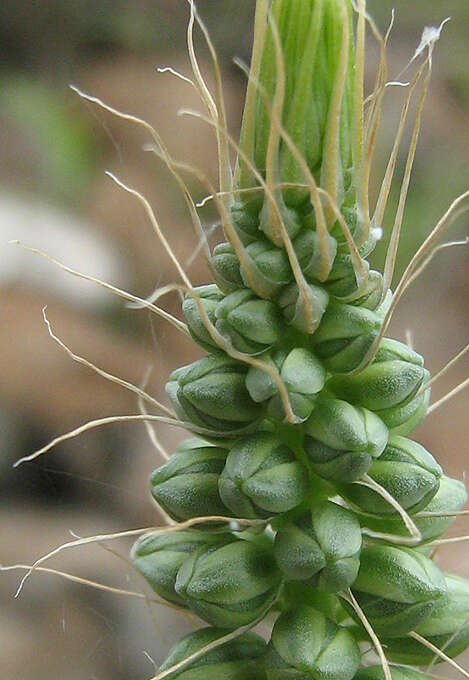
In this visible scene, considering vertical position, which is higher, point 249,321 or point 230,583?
point 249,321

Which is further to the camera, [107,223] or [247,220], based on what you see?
[107,223]

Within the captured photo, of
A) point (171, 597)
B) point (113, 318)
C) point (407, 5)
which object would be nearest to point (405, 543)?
point (171, 597)

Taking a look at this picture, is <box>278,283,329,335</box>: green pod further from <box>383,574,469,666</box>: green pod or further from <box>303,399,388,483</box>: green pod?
<box>383,574,469,666</box>: green pod

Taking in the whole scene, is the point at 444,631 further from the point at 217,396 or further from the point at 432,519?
the point at 217,396

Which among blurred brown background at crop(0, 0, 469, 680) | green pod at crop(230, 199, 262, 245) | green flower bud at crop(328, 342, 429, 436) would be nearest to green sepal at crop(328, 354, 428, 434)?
green flower bud at crop(328, 342, 429, 436)

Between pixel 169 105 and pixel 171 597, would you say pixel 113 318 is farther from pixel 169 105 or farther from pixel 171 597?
pixel 171 597

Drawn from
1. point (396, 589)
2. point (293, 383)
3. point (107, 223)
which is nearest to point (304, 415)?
point (293, 383)

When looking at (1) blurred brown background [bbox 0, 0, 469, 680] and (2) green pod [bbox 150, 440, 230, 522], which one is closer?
(2) green pod [bbox 150, 440, 230, 522]
